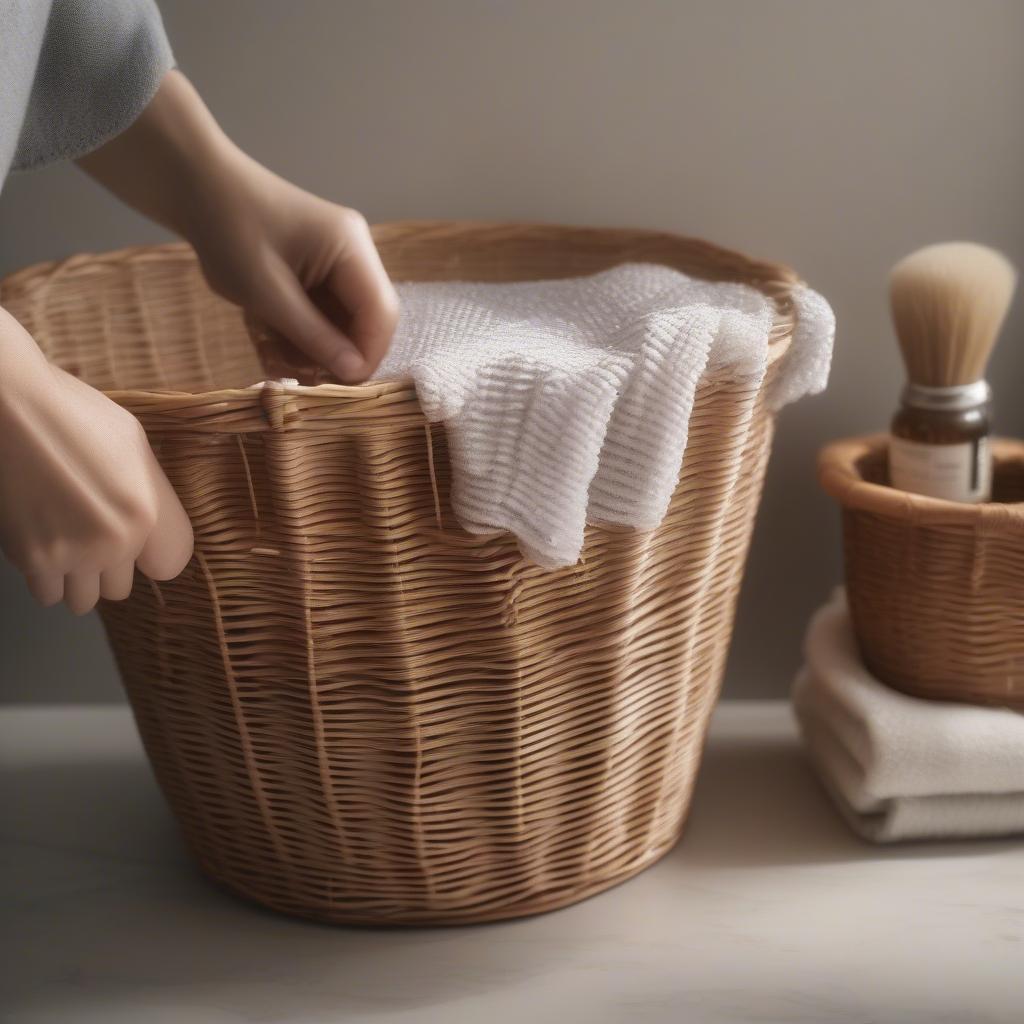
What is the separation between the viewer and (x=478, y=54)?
0.90 metres

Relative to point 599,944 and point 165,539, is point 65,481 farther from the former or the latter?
point 599,944

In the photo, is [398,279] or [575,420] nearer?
[575,420]

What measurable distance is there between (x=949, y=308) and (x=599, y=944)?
0.42 metres

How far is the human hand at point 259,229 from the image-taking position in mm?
736

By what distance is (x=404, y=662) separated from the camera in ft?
2.03

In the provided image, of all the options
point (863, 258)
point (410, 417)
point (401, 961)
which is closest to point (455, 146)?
point (863, 258)

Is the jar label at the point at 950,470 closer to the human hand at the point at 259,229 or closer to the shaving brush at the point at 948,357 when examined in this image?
the shaving brush at the point at 948,357

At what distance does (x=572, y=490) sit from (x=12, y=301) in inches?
17.2

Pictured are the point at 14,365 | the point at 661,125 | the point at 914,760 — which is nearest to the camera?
the point at 14,365

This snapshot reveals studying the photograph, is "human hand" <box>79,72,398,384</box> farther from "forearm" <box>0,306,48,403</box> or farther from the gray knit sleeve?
"forearm" <box>0,306,48,403</box>

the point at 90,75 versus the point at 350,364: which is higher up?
the point at 90,75

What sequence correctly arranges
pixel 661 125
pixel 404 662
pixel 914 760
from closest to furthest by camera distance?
1. pixel 404 662
2. pixel 914 760
3. pixel 661 125

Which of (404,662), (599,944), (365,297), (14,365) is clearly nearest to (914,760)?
(599,944)

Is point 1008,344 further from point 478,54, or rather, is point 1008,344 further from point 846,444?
point 478,54
